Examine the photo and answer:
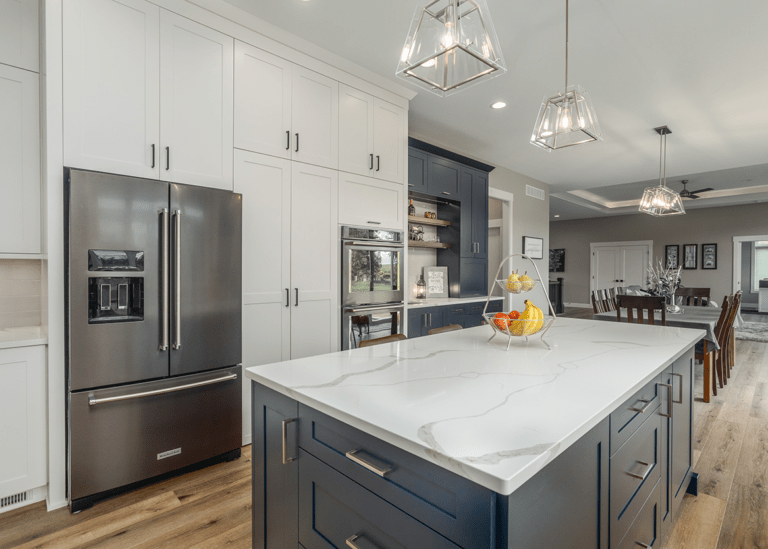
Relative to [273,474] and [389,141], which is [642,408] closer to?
[273,474]

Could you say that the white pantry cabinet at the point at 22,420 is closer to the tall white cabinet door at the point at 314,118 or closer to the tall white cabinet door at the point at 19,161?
the tall white cabinet door at the point at 19,161

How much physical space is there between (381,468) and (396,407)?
0.15 m

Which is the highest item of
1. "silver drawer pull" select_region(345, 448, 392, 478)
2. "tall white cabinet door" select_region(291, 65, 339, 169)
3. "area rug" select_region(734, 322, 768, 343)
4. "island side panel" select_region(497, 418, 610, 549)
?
"tall white cabinet door" select_region(291, 65, 339, 169)

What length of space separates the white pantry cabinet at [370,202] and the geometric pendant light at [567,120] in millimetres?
1436

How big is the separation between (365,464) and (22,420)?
2.00 m

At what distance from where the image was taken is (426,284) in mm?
4688

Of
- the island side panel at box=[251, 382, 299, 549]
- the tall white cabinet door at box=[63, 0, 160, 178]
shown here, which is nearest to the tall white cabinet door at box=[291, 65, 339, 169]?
the tall white cabinet door at box=[63, 0, 160, 178]

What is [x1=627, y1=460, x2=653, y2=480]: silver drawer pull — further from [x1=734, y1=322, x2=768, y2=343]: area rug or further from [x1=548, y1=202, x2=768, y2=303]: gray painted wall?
[x1=548, y1=202, x2=768, y2=303]: gray painted wall

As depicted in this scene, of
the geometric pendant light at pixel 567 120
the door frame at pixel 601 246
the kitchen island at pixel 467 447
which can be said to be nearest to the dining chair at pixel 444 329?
the kitchen island at pixel 467 447

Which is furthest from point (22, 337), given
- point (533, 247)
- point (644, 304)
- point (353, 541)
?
point (533, 247)

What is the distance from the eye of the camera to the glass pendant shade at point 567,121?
205cm

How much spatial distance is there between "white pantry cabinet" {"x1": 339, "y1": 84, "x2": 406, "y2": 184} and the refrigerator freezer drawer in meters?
1.83

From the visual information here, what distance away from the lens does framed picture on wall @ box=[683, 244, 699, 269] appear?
9.67 meters

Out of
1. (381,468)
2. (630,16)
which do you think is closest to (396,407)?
(381,468)
